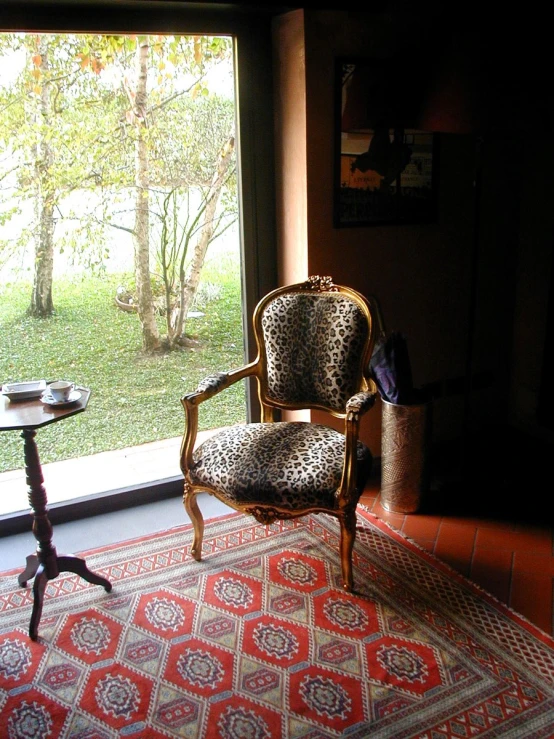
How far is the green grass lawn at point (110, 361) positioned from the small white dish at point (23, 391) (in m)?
0.61

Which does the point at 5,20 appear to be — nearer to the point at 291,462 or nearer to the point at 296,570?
the point at 291,462

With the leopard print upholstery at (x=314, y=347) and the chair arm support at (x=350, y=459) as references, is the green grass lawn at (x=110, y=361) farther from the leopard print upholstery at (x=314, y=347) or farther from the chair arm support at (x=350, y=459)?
the chair arm support at (x=350, y=459)

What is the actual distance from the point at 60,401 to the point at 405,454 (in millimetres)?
1489

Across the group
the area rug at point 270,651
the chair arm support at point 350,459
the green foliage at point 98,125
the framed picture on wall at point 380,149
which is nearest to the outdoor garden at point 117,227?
the green foliage at point 98,125

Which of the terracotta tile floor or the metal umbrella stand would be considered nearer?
the terracotta tile floor

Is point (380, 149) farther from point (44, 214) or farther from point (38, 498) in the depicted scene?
point (38, 498)

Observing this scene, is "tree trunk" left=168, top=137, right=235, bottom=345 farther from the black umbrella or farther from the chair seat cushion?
the black umbrella

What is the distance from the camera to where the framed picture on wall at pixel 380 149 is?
9.27 feet

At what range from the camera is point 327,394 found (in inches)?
104

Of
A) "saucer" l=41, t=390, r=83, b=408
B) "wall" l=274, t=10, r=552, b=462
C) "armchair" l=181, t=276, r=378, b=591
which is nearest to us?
"saucer" l=41, t=390, r=83, b=408

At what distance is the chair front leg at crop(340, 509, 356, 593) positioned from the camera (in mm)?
2285

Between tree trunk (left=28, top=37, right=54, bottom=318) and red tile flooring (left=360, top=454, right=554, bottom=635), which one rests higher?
tree trunk (left=28, top=37, right=54, bottom=318)

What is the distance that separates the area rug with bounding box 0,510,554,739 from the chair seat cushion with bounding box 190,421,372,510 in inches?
15.1

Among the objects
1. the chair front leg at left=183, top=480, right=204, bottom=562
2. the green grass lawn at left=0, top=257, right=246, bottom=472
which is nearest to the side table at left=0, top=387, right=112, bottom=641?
the chair front leg at left=183, top=480, right=204, bottom=562
